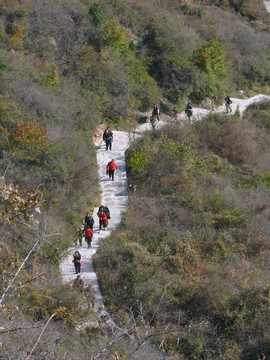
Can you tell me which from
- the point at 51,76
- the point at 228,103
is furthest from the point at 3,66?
the point at 228,103

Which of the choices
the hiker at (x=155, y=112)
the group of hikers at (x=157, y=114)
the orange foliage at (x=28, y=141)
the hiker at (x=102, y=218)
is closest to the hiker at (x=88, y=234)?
the hiker at (x=102, y=218)

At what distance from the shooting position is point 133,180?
17.4m

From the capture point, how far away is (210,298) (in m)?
11.7

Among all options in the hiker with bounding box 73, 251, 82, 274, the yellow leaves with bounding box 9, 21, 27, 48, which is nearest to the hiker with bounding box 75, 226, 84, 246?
the hiker with bounding box 73, 251, 82, 274

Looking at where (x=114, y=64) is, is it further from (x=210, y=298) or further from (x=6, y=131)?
(x=210, y=298)

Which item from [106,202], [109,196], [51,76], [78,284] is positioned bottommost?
[78,284]

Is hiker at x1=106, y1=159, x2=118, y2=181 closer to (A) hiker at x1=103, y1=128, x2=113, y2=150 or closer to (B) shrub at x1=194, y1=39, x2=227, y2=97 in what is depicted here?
(A) hiker at x1=103, y1=128, x2=113, y2=150

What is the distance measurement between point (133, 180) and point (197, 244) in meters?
4.40

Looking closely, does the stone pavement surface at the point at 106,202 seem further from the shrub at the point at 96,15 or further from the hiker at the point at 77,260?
the shrub at the point at 96,15

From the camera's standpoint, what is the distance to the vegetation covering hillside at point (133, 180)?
10.5 meters

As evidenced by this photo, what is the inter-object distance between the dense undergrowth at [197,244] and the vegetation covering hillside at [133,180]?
0.05m

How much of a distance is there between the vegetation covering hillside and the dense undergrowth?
0.05 m

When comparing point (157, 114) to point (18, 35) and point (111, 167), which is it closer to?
point (111, 167)

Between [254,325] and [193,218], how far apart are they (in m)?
4.65
